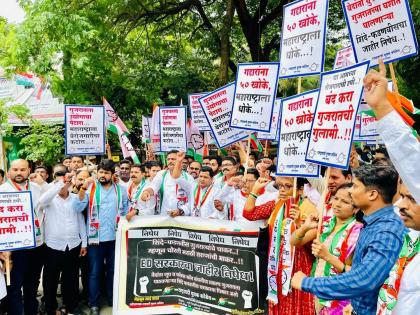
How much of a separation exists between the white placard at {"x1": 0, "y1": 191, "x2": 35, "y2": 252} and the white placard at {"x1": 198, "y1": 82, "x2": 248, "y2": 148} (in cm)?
282

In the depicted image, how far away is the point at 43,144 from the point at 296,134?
10.4 m

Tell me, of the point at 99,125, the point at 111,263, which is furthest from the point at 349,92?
the point at 99,125

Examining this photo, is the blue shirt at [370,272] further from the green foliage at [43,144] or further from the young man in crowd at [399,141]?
the green foliage at [43,144]

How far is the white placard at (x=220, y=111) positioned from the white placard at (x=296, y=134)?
2.46 meters

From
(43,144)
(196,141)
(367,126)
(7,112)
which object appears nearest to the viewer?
(367,126)

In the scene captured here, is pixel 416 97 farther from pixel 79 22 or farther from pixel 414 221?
pixel 414 221

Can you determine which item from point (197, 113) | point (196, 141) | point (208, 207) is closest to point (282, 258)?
point (208, 207)

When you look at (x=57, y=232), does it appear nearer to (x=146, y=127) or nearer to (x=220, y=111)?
(x=220, y=111)

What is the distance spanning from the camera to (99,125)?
725 cm

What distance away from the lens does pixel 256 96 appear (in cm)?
547

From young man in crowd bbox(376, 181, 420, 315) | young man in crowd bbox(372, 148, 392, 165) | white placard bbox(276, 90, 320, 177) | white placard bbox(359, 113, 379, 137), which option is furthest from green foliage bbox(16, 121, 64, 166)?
young man in crowd bbox(376, 181, 420, 315)

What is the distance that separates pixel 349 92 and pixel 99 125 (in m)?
4.66

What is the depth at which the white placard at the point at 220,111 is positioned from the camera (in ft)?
22.3

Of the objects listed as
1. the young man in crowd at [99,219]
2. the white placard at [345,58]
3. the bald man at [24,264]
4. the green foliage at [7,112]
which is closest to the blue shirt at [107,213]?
the young man in crowd at [99,219]
